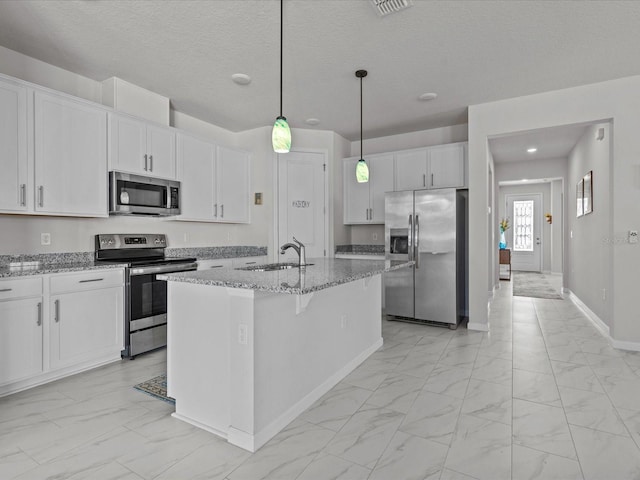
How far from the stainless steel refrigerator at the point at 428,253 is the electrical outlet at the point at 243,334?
3020mm

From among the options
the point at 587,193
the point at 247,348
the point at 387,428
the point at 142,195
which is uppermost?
the point at 587,193

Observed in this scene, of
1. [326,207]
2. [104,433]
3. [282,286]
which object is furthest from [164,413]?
[326,207]

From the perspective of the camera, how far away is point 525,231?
10.3 metres

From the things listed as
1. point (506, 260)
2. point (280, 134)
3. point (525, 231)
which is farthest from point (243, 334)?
point (525, 231)

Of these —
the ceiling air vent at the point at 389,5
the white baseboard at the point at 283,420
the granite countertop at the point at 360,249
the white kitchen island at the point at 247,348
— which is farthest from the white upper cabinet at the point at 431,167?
the white baseboard at the point at 283,420

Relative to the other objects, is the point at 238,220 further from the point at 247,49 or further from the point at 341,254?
the point at 247,49

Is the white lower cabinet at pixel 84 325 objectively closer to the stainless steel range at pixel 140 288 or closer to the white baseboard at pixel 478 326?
the stainless steel range at pixel 140 288

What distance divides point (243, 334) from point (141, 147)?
2643 mm

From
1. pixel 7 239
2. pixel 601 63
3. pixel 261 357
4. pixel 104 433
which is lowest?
pixel 104 433

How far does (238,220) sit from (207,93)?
5.57 feet

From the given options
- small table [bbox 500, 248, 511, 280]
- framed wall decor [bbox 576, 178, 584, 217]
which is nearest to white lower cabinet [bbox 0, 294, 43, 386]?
framed wall decor [bbox 576, 178, 584, 217]

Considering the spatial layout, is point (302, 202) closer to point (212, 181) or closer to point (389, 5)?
point (212, 181)

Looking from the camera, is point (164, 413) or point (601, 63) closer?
point (164, 413)

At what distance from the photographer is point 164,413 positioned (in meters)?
2.28
